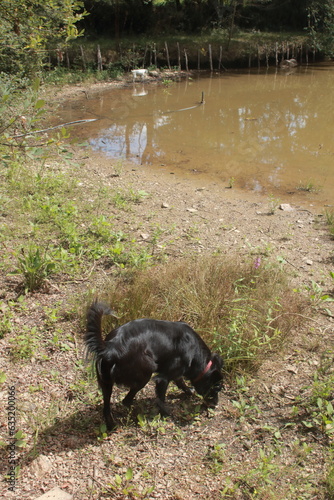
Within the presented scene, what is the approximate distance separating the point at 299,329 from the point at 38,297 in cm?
261

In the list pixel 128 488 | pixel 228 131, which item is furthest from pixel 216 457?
pixel 228 131

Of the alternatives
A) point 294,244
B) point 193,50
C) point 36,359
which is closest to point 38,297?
point 36,359

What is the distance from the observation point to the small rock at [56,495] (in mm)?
2367

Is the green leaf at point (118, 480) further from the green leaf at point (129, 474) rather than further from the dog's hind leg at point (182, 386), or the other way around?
the dog's hind leg at point (182, 386)

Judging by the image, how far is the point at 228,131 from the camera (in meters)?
12.4

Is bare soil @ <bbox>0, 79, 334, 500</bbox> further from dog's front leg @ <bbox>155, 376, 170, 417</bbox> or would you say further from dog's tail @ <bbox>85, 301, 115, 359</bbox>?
dog's tail @ <bbox>85, 301, 115, 359</bbox>

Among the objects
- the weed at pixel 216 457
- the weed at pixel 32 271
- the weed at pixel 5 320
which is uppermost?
the weed at pixel 32 271

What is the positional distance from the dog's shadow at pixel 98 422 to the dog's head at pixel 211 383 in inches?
4.3

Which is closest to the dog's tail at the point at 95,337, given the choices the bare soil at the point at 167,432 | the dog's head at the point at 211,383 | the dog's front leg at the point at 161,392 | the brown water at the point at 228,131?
the dog's front leg at the point at 161,392

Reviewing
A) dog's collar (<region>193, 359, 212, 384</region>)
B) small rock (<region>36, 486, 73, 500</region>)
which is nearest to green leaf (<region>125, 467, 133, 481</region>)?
small rock (<region>36, 486, 73, 500</region>)

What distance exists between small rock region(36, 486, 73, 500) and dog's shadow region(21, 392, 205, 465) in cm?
28

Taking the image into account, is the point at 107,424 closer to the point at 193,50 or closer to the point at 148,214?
the point at 148,214

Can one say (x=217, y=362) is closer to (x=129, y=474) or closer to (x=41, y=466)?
(x=129, y=474)

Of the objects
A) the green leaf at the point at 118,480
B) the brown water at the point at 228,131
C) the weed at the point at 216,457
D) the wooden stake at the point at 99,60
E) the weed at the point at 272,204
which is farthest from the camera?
the wooden stake at the point at 99,60
